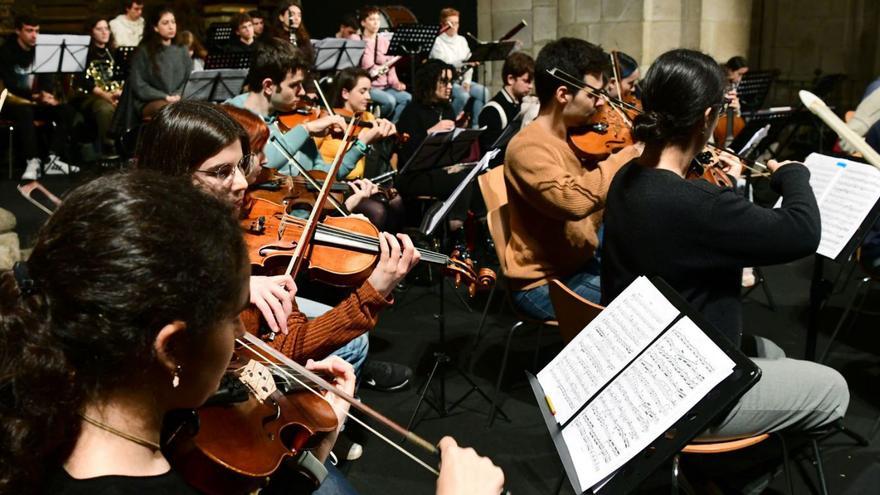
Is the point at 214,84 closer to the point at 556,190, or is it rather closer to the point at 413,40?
the point at 413,40

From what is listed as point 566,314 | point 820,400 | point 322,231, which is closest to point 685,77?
point 566,314

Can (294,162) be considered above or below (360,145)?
above

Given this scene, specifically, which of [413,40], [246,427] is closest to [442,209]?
[246,427]

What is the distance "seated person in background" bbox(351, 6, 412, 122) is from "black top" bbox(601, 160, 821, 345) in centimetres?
524

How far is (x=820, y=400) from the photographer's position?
1879 millimetres

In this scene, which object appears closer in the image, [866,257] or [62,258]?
[62,258]

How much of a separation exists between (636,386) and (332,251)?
1.21 meters

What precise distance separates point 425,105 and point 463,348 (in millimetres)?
1882

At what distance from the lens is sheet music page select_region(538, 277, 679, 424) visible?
1.53 meters

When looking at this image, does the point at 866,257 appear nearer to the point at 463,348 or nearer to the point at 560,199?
the point at 560,199

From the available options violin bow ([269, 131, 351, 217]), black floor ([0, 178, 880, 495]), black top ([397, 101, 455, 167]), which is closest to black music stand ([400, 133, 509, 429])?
black floor ([0, 178, 880, 495])

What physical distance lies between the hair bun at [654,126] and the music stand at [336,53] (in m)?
4.72

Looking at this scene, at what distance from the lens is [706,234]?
6.07 feet

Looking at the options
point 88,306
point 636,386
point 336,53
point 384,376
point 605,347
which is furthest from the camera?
point 336,53
